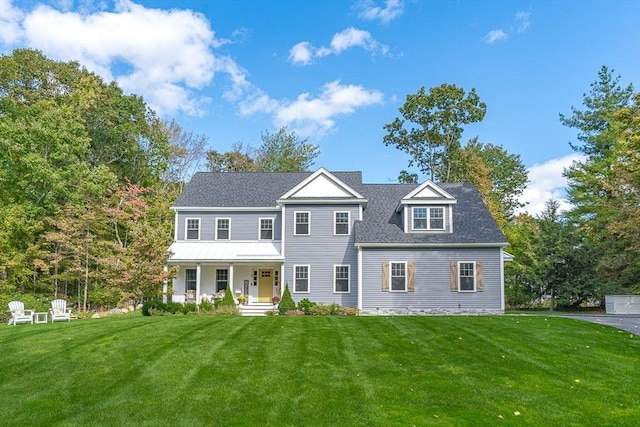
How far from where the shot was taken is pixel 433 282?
22672mm

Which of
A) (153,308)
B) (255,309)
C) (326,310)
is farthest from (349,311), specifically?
(153,308)

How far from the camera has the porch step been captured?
890 inches

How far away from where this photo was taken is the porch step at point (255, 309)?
22.6m

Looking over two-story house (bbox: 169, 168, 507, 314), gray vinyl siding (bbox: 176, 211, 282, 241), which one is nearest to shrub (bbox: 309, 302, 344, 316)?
two-story house (bbox: 169, 168, 507, 314)

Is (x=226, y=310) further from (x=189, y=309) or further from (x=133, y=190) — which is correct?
(x=133, y=190)

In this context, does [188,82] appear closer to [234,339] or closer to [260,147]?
[260,147]

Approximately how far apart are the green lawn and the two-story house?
8.53 m

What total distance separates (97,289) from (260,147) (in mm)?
21863

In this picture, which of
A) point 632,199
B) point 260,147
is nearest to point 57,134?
point 260,147

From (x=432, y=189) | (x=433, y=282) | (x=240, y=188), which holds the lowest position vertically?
(x=433, y=282)

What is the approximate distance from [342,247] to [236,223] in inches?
243

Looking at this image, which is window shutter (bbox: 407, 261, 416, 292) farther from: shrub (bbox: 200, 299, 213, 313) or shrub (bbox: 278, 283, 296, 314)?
shrub (bbox: 200, 299, 213, 313)

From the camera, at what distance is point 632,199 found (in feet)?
82.1

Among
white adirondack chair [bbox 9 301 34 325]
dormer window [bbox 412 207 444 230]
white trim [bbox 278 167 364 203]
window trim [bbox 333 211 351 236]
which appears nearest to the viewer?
white adirondack chair [bbox 9 301 34 325]
